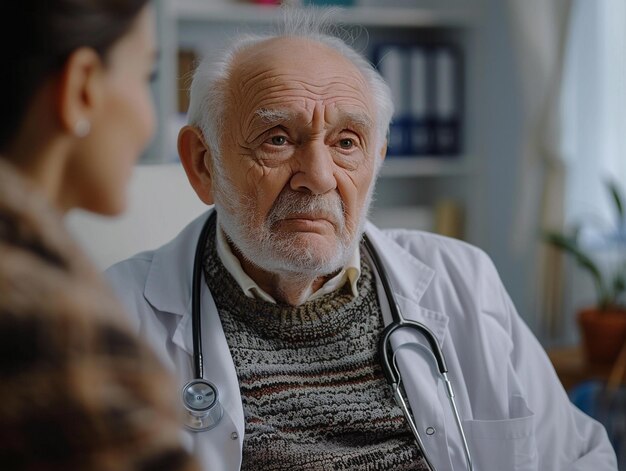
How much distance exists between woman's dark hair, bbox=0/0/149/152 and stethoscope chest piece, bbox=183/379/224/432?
0.82 meters

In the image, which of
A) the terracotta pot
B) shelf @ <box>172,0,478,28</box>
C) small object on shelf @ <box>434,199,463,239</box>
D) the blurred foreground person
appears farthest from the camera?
small object on shelf @ <box>434,199,463,239</box>

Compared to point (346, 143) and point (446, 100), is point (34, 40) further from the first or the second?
point (446, 100)

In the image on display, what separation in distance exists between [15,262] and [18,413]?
3.0 inches

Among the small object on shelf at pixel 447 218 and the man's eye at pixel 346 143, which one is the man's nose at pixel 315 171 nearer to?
the man's eye at pixel 346 143

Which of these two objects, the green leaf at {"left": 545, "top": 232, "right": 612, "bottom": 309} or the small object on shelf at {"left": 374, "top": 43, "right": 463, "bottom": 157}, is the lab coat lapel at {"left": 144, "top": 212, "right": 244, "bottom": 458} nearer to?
the green leaf at {"left": 545, "top": 232, "right": 612, "bottom": 309}

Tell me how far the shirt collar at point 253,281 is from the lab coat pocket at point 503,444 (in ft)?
1.01

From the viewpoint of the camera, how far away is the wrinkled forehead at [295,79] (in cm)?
137

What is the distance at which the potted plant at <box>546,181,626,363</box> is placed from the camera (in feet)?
8.54

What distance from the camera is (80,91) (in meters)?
0.46

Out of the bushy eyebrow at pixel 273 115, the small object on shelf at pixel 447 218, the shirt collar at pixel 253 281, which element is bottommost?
the small object on shelf at pixel 447 218

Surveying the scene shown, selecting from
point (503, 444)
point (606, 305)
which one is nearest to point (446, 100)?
point (606, 305)

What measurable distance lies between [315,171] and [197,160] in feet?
0.83

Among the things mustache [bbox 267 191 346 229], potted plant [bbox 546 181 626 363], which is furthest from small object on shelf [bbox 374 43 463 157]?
mustache [bbox 267 191 346 229]

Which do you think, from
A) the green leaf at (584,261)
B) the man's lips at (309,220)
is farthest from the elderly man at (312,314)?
the green leaf at (584,261)
